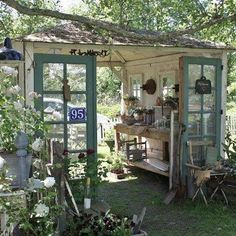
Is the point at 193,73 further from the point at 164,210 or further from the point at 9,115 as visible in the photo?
the point at 9,115

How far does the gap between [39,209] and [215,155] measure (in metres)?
4.68

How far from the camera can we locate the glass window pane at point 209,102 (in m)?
7.19

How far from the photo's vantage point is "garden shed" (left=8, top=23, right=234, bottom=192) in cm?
608

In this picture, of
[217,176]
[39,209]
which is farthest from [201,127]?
[39,209]

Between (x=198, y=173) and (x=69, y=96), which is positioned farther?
(x=198, y=173)

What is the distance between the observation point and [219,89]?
7293 millimetres

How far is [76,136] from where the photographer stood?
20.8ft

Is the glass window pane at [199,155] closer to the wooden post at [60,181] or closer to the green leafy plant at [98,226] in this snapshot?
the green leafy plant at [98,226]

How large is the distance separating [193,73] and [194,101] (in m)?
0.49

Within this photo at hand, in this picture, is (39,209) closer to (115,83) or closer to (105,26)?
(105,26)

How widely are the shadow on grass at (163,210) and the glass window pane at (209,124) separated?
1342mm

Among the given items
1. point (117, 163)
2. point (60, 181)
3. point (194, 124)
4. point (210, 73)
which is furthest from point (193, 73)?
point (60, 181)

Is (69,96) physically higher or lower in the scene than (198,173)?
higher

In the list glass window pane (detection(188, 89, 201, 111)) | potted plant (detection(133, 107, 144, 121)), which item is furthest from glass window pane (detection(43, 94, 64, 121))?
potted plant (detection(133, 107, 144, 121))
